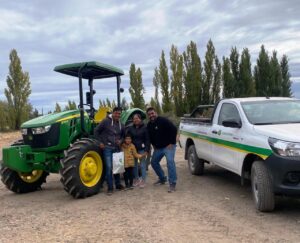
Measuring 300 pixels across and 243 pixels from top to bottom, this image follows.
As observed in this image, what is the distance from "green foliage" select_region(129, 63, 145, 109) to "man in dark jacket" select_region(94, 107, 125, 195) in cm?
2658

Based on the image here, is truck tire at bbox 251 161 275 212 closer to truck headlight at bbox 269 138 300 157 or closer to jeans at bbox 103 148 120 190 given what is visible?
truck headlight at bbox 269 138 300 157

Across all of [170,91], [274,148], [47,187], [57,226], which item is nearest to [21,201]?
[47,187]

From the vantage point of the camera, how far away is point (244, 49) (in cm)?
4106

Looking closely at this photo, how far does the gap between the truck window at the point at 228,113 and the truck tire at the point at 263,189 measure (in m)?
1.39

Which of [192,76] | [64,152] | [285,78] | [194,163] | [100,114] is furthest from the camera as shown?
[285,78]

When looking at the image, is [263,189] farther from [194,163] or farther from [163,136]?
[194,163]

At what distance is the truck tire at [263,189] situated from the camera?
6555 mm

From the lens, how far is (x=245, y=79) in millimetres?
38969

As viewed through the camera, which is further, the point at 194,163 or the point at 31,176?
the point at 194,163

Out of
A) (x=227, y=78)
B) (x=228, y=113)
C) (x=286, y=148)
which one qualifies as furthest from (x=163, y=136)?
(x=227, y=78)

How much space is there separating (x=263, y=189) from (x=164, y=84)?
96.4 feet

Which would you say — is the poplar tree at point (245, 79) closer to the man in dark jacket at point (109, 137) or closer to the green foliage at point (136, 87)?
the green foliage at point (136, 87)

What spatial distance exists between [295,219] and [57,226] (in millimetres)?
3539

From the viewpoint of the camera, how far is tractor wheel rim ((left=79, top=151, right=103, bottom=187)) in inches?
332
